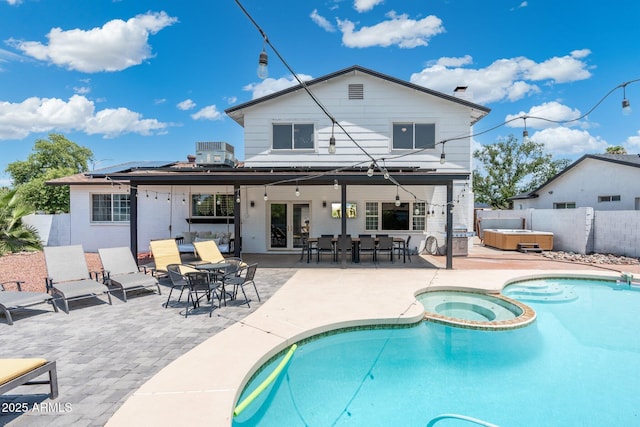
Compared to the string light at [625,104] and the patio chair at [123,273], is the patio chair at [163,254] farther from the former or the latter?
the string light at [625,104]

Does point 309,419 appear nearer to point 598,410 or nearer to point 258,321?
point 258,321

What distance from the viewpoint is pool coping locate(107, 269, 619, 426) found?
3.03 metres

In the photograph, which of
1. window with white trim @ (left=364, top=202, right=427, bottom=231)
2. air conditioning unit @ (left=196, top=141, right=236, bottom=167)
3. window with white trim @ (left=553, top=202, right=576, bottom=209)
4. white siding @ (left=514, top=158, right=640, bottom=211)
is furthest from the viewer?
window with white trim @ (left=553, top=202, right=576, bottom=209)

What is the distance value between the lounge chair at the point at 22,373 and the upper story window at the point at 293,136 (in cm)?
1115

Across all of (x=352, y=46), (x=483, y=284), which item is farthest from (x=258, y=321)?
(x=352, y=46)

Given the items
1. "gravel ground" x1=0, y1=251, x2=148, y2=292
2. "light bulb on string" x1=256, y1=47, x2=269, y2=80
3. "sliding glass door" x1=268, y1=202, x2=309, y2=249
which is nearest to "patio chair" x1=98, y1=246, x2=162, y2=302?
"gravel ground" x1=0, y1=251, x2=148, y2=292

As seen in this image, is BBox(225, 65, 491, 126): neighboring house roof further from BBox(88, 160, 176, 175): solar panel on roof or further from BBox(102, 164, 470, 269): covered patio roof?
BBox(102, 164, 470, 269): covered patio roof

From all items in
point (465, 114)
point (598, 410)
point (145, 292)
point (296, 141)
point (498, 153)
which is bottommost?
point (598, 410)

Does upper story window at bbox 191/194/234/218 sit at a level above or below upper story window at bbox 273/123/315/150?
below

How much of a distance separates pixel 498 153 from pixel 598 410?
3617cm

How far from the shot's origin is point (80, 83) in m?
20.7

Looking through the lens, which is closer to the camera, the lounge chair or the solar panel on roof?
the lounge chair

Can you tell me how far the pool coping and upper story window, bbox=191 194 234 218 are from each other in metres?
5.33

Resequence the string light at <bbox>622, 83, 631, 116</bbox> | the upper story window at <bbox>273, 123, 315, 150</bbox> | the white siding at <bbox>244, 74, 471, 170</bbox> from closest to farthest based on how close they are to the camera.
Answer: the string light at <bbox>622, 83, 631, 116</bbox> → the white siding at <bbox>244, 74, 471, 170</bbox> → the upper story window at <bbox>273, 123, 315, 150</bbox>
